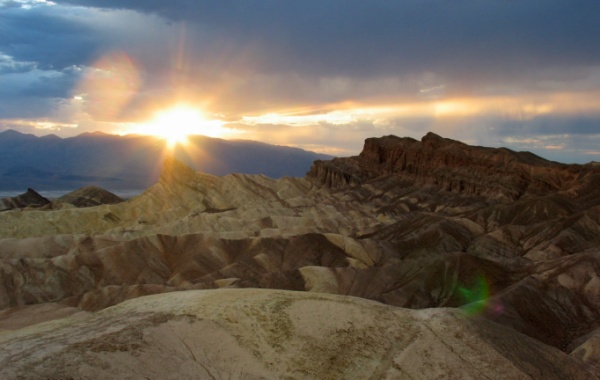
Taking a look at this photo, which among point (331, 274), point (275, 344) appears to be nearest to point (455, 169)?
point (331, 274)

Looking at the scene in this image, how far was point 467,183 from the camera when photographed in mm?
117000

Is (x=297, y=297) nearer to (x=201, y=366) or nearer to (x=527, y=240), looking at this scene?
(x=201, y=366)

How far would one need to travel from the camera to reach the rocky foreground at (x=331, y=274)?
2188 centimetres

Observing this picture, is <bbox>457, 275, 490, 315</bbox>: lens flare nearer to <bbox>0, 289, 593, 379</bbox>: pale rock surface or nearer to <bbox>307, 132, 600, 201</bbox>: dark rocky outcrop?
<bbox>0, 289, 593, 379</bbox>: pale rock surface

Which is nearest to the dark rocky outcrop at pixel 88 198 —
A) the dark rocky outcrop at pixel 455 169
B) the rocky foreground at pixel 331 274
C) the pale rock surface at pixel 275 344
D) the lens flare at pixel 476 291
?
the rocky foreground at pixel 331 274

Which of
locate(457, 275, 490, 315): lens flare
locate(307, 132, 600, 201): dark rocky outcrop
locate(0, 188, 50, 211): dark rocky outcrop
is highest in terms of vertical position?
locate(307, 132, 600, 201): dark rocky outcrop

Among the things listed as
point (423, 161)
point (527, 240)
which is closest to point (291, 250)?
point (527, 240)

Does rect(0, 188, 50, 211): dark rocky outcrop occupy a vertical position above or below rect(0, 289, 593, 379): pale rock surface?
below

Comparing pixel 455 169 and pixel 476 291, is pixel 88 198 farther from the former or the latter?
pixel 476 291

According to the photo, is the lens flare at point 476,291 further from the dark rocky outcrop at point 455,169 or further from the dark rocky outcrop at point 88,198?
the dark rocky outcrop at point 88,198

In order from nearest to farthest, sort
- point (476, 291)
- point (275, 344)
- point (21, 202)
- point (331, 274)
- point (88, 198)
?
point (275, 344)
point (476, 291)
point (331, 274)
point (21, 202)
point (88, 198)

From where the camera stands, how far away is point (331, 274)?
62125 millimetres

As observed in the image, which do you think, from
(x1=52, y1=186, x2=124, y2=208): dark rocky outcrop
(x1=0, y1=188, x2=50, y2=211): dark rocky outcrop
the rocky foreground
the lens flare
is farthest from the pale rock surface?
(x1=52, y1=186, x2=124, y2=208): dark rocky outcrop

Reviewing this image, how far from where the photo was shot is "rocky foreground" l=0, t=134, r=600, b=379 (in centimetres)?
2188
